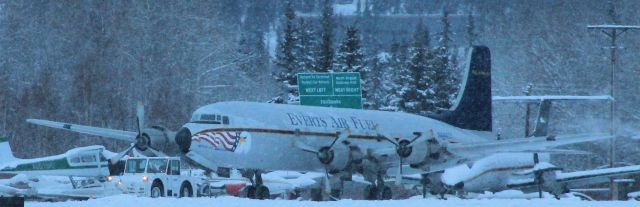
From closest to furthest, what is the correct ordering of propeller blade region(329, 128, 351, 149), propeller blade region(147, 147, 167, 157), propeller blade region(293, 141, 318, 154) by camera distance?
propeller blade region(147, 147, 167, 157), propeller blade region(293, 141, 318, 154), propeller blade region(329, 128, 351, 149)

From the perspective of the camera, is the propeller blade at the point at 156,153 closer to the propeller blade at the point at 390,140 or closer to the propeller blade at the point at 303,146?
the propeller blade at the point at 303,146

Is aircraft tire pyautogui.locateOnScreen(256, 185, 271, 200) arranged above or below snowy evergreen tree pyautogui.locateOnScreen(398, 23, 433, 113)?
below

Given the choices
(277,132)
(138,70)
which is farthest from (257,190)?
(138,70)

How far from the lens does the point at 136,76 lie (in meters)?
73.3

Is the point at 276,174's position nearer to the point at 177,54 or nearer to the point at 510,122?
the point at 177,54

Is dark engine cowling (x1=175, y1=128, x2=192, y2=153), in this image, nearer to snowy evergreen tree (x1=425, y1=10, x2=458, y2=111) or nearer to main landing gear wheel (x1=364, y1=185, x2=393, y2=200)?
main landing gear wheel (x1=364, y1=185, x2=393, y2=200)

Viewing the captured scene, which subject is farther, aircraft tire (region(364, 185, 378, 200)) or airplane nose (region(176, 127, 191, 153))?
aircraft tire (region(364, 185, 378, 200))

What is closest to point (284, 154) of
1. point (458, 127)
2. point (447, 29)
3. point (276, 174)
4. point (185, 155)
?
point (185, 155)

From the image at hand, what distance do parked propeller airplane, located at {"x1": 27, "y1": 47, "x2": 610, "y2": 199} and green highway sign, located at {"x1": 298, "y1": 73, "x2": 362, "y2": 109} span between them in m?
4.19

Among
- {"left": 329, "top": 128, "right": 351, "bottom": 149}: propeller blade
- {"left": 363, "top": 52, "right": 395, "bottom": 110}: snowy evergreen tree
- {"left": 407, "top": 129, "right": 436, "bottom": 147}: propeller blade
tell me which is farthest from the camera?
{"left": 363, "top": 52, "right": 395, "bottom": 110}: snowy evergreen tree

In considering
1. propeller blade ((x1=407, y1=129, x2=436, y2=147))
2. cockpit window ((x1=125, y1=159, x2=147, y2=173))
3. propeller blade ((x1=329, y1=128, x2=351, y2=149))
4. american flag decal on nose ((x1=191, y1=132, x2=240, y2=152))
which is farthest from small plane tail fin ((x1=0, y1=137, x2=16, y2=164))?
propeller blade ((x1=407, y1=129, x2=436, y2=147))

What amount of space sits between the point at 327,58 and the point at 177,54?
8.63 meters

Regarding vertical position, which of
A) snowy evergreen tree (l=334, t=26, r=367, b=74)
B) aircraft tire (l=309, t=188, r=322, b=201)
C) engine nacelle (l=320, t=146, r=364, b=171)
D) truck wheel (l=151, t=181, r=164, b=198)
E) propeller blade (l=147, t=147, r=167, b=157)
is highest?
snowy evergreen tree (l=334, t=26, r=367, b=74)

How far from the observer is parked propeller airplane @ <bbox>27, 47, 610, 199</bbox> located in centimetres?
3416
